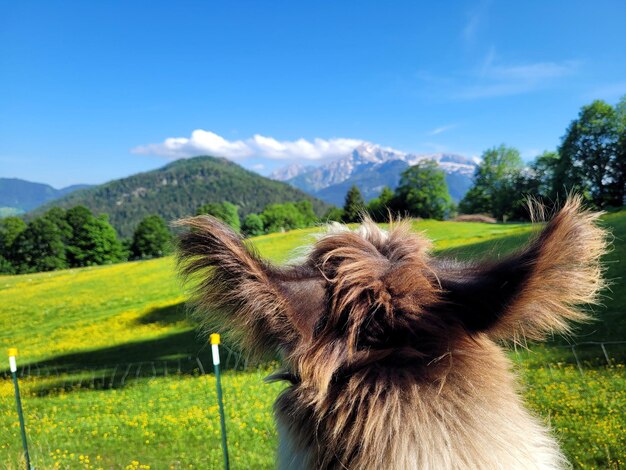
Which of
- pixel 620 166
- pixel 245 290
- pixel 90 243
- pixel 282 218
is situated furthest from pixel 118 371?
pixel 282 218

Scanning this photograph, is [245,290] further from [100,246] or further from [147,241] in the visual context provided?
[147,241]

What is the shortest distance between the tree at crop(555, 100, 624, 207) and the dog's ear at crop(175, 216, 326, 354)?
49458 millimetres

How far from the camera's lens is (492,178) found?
71875 millimetres

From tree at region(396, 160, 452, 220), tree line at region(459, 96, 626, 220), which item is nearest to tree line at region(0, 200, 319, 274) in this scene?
tree at region(396, 160, 452, 220)

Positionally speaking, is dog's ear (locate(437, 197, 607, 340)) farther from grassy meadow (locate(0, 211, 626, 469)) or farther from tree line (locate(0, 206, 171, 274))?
tree line (locate(0, 206, 171, 274))

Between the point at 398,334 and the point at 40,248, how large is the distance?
85.5 m

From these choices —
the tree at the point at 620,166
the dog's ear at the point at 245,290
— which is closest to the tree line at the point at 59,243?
the tree at the point at 620,166

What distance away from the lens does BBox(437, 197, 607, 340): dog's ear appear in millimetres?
1375

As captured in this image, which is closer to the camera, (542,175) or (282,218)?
(542,175)

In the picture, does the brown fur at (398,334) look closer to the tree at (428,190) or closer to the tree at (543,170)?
the tree at (428,190)

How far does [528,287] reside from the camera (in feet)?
4.56

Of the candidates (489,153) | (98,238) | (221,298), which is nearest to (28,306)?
(221,298)

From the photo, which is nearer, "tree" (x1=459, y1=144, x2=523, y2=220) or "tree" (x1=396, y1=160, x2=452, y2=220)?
"tree" (x1=396, y1=160, x2=452, y2=220)

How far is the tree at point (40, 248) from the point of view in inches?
2810
